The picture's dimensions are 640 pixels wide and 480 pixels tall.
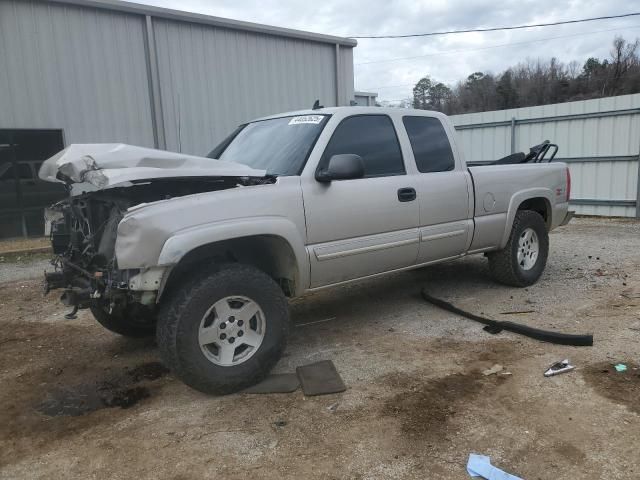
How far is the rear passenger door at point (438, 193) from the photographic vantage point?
15.7 feet

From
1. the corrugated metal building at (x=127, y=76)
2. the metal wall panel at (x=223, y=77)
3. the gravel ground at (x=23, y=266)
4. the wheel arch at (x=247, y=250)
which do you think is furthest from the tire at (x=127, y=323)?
the metal wall panel at (x=223, y=77)

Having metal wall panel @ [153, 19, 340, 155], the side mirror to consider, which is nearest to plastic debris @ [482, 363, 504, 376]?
the side mirror

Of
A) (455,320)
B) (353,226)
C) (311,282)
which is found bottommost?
(455,320)

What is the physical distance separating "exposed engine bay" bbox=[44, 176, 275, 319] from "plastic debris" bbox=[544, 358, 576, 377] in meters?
2.45

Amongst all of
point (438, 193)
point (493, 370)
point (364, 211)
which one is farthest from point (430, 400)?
point (438, 193)

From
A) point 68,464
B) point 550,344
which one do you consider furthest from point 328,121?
point 68,464

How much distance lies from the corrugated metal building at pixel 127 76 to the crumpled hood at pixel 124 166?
16.7ft

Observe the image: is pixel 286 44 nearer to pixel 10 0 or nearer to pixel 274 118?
pixel 10 0

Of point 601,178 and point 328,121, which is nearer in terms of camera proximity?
point 328,121

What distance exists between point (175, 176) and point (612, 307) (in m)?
4.44

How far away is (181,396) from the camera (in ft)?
12.0

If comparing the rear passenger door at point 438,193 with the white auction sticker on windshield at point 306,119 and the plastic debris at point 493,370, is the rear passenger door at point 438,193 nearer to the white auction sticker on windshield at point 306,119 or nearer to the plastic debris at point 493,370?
the white auction sticker on windshield at point 306,119

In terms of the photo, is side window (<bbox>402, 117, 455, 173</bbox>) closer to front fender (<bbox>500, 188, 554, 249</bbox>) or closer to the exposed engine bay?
front fender (<bbox>500, 188, 554, 249</bbox>)

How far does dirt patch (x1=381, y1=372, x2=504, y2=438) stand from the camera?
310 cm
